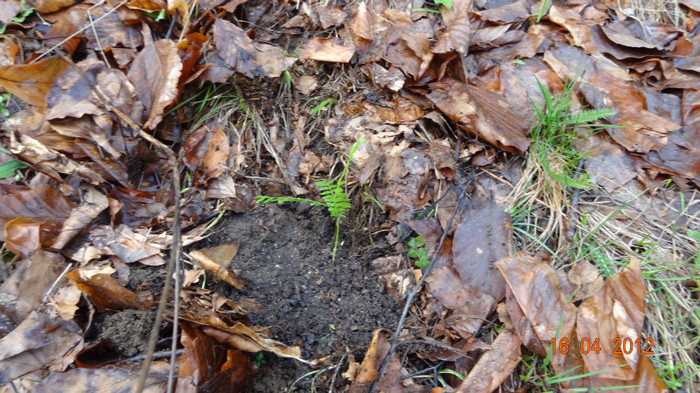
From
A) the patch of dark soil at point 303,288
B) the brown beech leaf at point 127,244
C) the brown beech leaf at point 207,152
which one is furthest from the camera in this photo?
the brown beech leaf at point 207,152

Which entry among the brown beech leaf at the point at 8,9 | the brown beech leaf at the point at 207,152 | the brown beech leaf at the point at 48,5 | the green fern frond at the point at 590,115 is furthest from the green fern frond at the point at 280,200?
the brown beech leaf at the point at 8,9

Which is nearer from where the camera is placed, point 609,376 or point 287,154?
point 609,376

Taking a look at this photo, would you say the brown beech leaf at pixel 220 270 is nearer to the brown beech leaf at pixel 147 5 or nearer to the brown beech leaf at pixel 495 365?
the brown beech leaf at pixel 495 365

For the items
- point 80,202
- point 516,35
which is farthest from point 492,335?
point 80,202

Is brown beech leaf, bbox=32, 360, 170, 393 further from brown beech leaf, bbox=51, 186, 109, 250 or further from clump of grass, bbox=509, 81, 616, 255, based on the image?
clump of grass, bbox=509, 81, 616, 255

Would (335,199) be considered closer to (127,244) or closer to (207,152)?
(207,152)

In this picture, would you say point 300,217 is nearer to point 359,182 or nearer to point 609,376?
point 359,182

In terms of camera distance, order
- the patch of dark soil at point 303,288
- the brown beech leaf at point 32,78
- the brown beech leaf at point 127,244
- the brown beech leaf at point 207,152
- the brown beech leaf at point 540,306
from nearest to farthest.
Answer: the brown beech leaf at point 540,306, the patch of dark soil at point 303,288, the brown beech leaf at point 127,244, the brown beech leaf at point 32,78, the brown beech leaf at point 207,152
